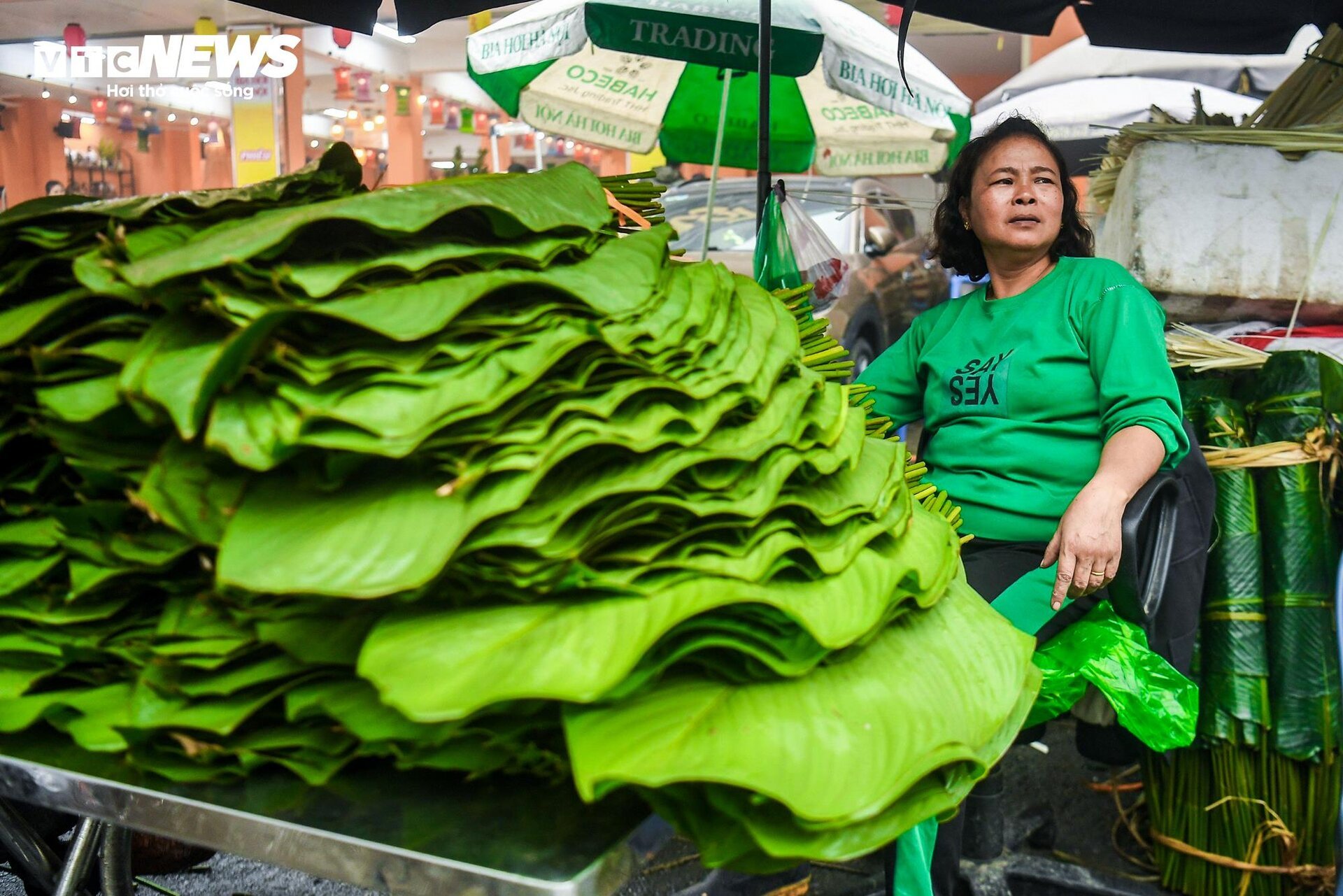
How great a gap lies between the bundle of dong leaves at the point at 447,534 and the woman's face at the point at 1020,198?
4.07 feet

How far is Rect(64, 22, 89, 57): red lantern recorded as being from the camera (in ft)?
32.8

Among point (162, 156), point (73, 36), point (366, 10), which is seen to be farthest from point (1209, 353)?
point (162, 156)

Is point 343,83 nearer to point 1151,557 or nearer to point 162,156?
point 162,156

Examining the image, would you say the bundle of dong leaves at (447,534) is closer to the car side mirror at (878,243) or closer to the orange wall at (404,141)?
the car side mirror at (878,243)

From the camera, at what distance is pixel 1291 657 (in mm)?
2049

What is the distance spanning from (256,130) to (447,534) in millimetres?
12759

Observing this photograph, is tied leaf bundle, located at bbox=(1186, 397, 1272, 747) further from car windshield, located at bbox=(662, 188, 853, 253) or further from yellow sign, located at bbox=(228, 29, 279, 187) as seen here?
yellow sign, located at bbox=(228, 29, 279, 187)

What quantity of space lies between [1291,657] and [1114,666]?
0.57 metres

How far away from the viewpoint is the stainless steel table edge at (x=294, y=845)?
75cm

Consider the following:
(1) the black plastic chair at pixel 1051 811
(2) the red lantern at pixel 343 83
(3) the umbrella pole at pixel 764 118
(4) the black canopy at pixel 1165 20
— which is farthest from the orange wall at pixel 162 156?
(1) the black plastic chair at pixel 1051 811

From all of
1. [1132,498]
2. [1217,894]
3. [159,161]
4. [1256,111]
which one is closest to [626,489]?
[1132,498]

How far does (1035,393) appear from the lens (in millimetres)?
1897

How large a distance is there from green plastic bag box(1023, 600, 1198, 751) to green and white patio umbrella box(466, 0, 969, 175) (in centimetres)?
190

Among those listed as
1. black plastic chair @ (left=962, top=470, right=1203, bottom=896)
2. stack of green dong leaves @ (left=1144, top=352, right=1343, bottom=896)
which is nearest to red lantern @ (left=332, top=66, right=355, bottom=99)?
black plastic chair @ (left=962, top=470, right=1203, bottom=896)
